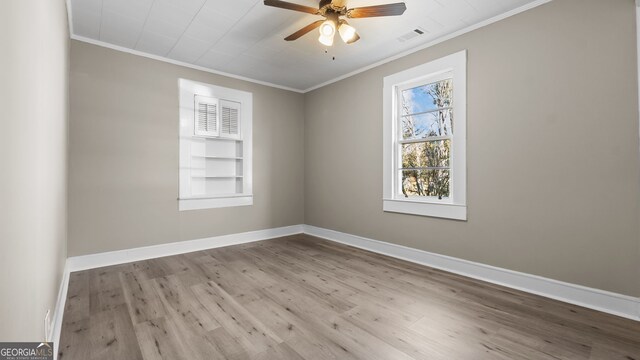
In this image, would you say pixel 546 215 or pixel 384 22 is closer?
pixel 546 215

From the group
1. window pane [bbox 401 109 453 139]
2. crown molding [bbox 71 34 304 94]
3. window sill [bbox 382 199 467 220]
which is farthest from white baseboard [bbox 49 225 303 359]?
window pane [bbox 401 109 453 139]

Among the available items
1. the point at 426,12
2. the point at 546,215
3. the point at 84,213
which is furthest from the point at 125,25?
the point at 546,215

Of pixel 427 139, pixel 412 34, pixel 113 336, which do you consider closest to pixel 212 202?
pixel 113 336

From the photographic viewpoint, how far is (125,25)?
10.2 feet

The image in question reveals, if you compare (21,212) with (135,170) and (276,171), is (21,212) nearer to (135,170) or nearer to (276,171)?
(135,170)

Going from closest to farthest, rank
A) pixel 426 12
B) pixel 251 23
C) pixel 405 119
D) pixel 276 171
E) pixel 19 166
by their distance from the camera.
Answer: pixel 19 166 < pixel 426 12 < pixel 251 23 < pixel 405 119 < pixel 276 171

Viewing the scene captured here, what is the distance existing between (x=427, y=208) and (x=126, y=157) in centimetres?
392

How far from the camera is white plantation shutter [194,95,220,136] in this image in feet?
14.1

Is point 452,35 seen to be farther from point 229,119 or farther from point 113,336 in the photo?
point 113,336

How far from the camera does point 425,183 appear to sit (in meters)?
3.76

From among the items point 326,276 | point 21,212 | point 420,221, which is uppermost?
point 21,212

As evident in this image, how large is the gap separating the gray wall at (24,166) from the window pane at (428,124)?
359 centimetres

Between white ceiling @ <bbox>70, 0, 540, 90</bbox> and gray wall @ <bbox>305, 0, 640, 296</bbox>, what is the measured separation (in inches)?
15.1

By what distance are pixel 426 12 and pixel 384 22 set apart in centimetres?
43
